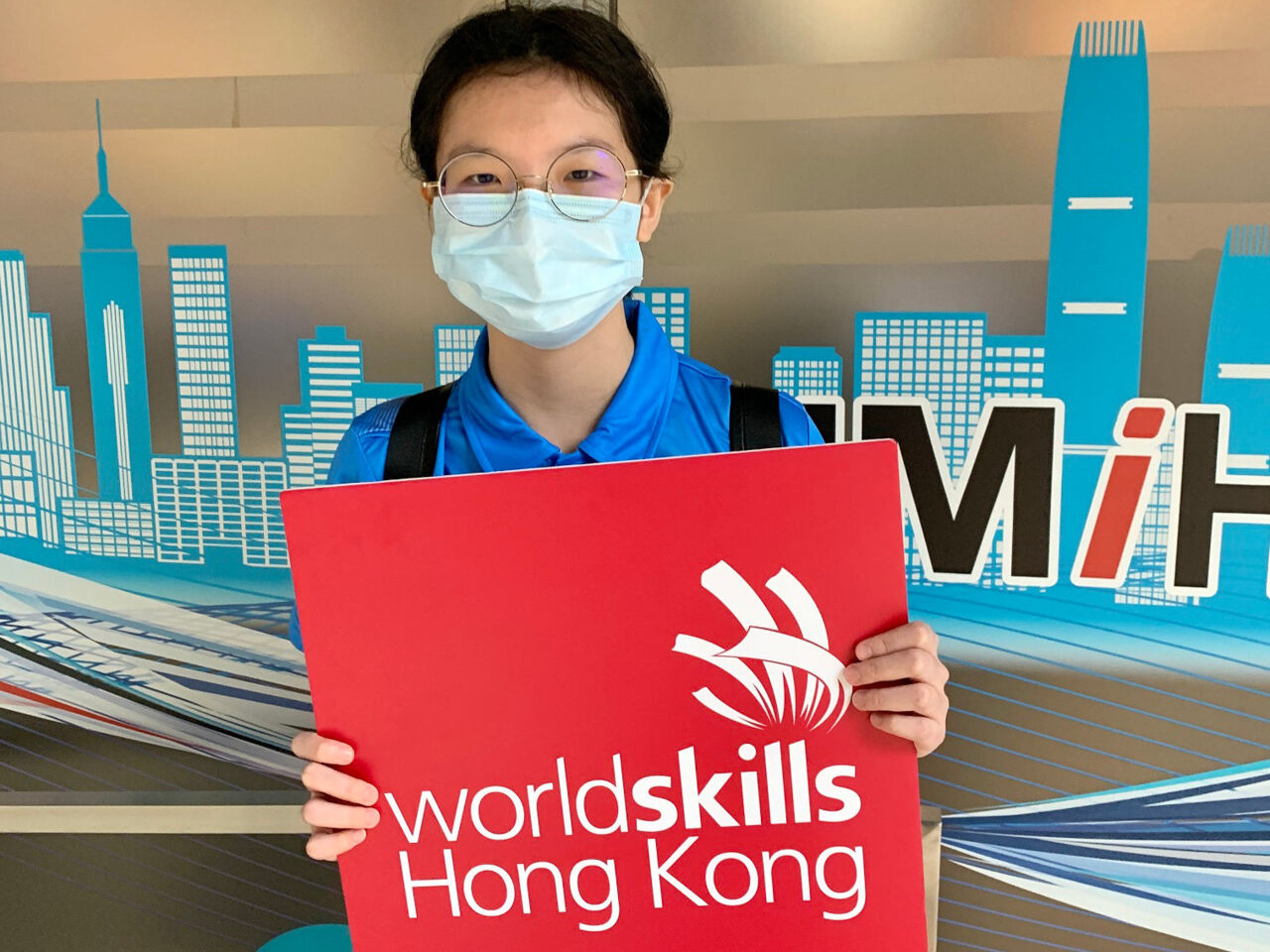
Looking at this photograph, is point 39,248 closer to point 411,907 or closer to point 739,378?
point 739,378

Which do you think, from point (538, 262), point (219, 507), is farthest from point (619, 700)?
point (219, 507)

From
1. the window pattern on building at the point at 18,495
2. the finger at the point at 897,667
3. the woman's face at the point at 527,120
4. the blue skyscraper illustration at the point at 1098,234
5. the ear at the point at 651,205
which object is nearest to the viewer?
the finger at the point at 897,667

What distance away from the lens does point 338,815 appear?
0.93m

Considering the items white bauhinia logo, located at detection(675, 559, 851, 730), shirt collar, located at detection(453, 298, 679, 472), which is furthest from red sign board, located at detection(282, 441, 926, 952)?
shirt collar, located at detection(453, 298, 679, 472)

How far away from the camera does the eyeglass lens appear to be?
107cm

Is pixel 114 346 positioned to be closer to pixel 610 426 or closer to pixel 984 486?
pixel 610 426

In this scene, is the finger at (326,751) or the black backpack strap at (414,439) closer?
the finger at (326,751)

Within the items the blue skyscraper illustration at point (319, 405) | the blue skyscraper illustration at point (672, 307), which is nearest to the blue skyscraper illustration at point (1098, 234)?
the blue skyscraper illustration at point (672, 307)

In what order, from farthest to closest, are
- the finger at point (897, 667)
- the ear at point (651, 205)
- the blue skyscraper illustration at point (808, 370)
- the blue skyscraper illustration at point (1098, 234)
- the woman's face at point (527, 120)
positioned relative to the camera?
the blue skyscraper illustration at point (808, 370) → the blue skyscraper illustration at point (1098, 234) → the ear at point (651, 205) → the woman's face at point (527, 120) → the finger at point (897, 667)

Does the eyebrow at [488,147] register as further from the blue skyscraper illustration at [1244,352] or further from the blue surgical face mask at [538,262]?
the blue skyscraper illustration at [1244,352]

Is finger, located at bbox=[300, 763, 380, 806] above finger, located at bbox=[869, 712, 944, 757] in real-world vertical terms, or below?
below

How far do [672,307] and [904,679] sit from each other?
1.00 m

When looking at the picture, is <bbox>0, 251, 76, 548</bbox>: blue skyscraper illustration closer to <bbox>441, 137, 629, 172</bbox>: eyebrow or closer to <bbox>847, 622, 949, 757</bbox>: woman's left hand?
<bbox>441, 137, 629, 172</bbox>: eyebrow

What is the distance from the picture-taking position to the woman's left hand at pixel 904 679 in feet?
2.90
